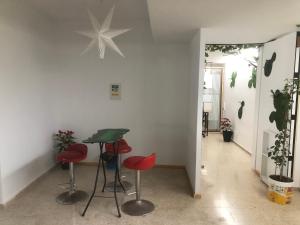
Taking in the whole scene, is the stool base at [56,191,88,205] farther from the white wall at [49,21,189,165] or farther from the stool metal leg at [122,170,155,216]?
the white wall at [49,21,189,165]

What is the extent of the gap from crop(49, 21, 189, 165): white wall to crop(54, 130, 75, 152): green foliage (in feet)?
0.63

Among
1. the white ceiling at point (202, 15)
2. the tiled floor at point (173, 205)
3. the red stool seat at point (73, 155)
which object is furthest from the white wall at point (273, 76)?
the red stool seat at point (73, 155)

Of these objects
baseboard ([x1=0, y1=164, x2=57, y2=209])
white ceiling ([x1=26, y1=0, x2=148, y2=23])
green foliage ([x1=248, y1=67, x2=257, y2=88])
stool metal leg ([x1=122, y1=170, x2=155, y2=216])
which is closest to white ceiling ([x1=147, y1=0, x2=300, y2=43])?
white ceiling ([x1=26, y1=0, x2=148, y2=23])

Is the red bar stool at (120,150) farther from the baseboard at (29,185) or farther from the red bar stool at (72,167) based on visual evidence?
the baseboard at (29,185)

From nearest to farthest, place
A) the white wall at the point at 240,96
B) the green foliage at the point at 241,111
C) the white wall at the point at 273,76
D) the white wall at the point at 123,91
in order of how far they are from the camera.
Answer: the white wall at the point at 273,76, the white wall at the point at 123,91, the white wall at the point at 240,96, the green foliage at the point at 241,111

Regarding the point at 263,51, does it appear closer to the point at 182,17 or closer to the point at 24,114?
the point at 182,17

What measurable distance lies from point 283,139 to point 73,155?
2974 millimetres

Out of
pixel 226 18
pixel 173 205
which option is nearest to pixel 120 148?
pixel 173 205

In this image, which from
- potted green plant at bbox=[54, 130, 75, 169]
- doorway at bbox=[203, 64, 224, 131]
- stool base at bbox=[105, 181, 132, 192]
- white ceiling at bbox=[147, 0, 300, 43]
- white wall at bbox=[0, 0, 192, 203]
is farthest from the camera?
doorway at bbox=[203, 64, 224, 131]

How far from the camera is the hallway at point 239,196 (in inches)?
112

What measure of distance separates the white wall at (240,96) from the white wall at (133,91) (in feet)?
6.48

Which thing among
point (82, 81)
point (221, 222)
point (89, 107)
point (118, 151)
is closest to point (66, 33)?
point (82, 81)

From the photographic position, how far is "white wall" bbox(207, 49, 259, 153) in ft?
18.8

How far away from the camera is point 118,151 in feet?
11.2
